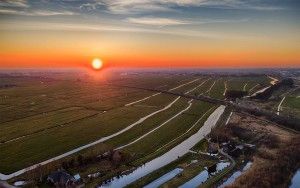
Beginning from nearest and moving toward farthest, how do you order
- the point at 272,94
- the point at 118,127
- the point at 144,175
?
the point at 144,175 < the point at 118,127 < the point at 272,94

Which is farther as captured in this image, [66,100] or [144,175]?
[66,100]

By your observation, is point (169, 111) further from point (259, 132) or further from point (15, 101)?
point (15, 101)

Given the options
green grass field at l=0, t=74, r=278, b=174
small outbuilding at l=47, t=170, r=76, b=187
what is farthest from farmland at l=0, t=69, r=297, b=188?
small outbuilding at l=47, t=170, r=76, b=187

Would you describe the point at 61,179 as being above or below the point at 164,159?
above

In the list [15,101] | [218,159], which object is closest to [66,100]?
[15,101]

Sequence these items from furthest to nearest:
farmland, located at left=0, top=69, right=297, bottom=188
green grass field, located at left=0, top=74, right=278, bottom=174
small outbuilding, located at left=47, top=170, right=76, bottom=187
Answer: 1. green grass field, located at left=0, top=74, right=278, bottom=174
2. farmland, located at left=0, top=69, right=297, bottom=188
3. small outbuilding, located at left=47, top=170, right=76, bottom=187

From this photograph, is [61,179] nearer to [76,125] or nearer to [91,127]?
[91,127]

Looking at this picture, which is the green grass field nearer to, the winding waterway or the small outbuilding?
the winding waterway

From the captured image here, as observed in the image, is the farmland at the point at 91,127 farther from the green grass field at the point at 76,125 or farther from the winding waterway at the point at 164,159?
the winding waterway at the point at 164,159

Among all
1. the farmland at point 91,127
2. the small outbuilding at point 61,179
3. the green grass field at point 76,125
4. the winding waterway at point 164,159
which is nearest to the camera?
the small outbuilding at point 61,179

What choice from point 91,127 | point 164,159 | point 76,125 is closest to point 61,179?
Answer: point 164,159

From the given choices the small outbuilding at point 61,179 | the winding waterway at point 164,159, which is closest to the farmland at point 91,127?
the winding waterway at point 164,159
